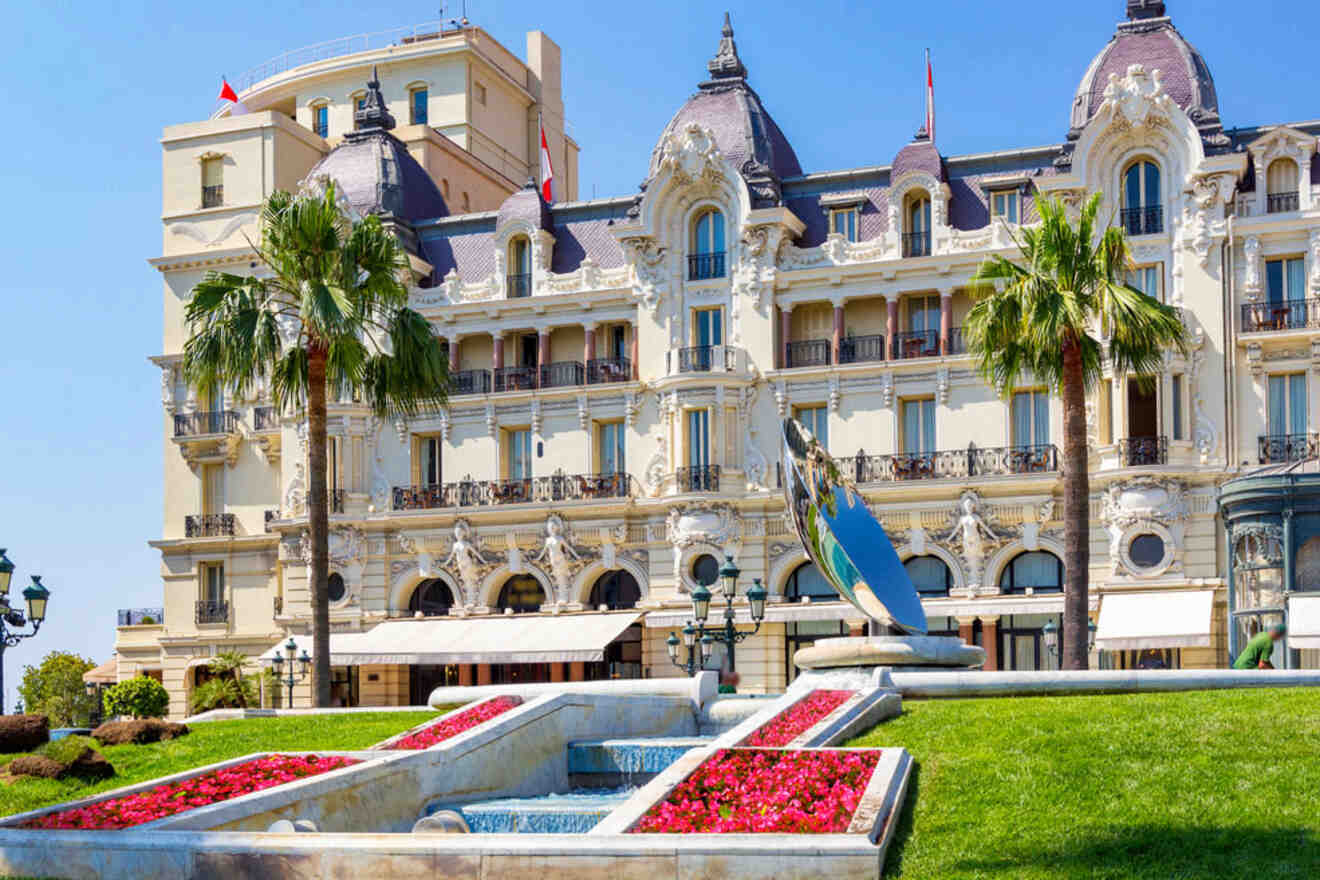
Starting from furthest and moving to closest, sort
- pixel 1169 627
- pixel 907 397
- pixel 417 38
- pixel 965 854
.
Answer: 1. pixel 417 38
2. pixel 907 397
3. pixel 1169 627
4. pixel 965 854

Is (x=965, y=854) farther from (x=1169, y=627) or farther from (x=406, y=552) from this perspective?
(x=406, y=552)

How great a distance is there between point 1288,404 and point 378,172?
2690cm

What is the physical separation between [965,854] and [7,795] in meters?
13.3

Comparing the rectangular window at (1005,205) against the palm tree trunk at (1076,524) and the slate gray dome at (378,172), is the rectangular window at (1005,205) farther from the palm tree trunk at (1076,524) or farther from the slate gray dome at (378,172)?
the slate gray dome at (378,172)

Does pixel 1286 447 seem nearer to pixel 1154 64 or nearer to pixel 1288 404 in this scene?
pixel 1288 404

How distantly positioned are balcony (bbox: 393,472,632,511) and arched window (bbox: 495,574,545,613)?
228 cm

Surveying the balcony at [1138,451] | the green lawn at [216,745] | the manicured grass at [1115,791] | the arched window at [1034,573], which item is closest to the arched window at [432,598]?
the arched window at [1034,573]

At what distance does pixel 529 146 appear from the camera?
66.6 meters

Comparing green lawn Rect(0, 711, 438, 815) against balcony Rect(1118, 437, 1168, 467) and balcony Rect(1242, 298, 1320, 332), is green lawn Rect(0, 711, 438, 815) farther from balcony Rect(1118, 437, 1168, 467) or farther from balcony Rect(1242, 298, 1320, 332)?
balcony Rect(1242, 298, 1320, 332)

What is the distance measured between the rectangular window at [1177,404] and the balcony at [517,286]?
18502 mm

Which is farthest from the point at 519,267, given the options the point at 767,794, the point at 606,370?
the point at 767,794

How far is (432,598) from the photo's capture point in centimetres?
5372

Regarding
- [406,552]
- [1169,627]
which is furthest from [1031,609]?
[406,552]

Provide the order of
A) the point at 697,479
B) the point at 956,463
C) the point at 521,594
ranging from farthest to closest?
the point at 521,594 < the point at 697,479 < the point at 956,463
